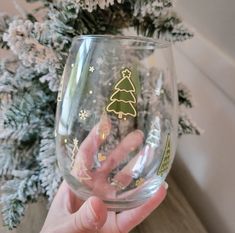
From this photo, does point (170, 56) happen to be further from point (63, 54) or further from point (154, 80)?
point (63, 54)

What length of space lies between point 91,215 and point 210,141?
359 millimetres

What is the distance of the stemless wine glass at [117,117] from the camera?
35 centimetres

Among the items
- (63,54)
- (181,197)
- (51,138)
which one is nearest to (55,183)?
(51,138)

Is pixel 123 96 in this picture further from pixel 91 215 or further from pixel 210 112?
pixel 210 112

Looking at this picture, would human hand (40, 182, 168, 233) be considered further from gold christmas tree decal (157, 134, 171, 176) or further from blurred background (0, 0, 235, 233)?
blurred background (0, 0, 235, 233)

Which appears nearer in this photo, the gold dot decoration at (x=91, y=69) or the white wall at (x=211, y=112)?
the gold dot decoration at (x=91, y=69)

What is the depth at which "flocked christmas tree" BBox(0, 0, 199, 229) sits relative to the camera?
46 centimetres

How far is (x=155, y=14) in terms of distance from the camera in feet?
1.65

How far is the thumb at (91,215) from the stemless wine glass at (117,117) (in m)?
0.02

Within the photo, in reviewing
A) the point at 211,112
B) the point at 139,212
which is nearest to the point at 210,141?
the point at 211,112

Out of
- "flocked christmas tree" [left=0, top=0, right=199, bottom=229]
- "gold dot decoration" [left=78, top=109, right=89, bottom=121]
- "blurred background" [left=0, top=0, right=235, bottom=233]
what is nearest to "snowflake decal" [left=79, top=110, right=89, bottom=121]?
"gold dot decoration" [left=78, top=109, right=89, bottom=121]

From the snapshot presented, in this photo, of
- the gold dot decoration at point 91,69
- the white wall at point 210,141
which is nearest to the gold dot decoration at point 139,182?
the gold dot decoration at point 91,69

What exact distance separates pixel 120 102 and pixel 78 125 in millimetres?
43

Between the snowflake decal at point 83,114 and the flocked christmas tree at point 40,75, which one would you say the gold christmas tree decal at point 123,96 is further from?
the flocked christmas tree at point 40,75
